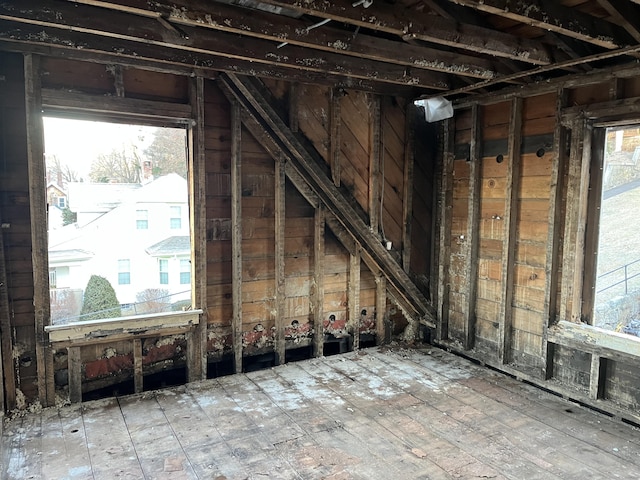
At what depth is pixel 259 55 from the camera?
8.82ft

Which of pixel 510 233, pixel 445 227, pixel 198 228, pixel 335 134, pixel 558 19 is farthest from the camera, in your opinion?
pixel 445 227

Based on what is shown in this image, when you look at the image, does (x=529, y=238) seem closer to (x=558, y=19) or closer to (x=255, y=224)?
(x=558, y=19)

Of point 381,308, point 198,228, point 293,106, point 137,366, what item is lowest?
point 137,366

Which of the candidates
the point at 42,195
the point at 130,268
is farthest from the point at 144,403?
the point at 42,195

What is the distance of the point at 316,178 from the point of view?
146 inches

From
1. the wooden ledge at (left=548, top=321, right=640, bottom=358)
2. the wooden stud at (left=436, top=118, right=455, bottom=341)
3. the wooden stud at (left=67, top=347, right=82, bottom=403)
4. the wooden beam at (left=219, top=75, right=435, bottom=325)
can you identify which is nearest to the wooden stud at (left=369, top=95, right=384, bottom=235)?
the wooden beam at (left=219, top=75, right=435, bottom=325)

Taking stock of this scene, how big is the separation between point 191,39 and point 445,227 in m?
2.73

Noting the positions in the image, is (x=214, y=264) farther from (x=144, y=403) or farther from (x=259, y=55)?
(x=259, y=55)

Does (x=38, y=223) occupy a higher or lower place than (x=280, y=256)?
higher

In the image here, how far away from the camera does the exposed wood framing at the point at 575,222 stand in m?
3.04

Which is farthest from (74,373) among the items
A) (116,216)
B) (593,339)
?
(593,339)

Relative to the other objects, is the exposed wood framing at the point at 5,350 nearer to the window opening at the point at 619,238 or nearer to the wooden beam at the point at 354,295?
the wooden beam at the point at 354,295

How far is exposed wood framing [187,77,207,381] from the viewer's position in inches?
129

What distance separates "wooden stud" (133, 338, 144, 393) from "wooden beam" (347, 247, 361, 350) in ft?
6.00
